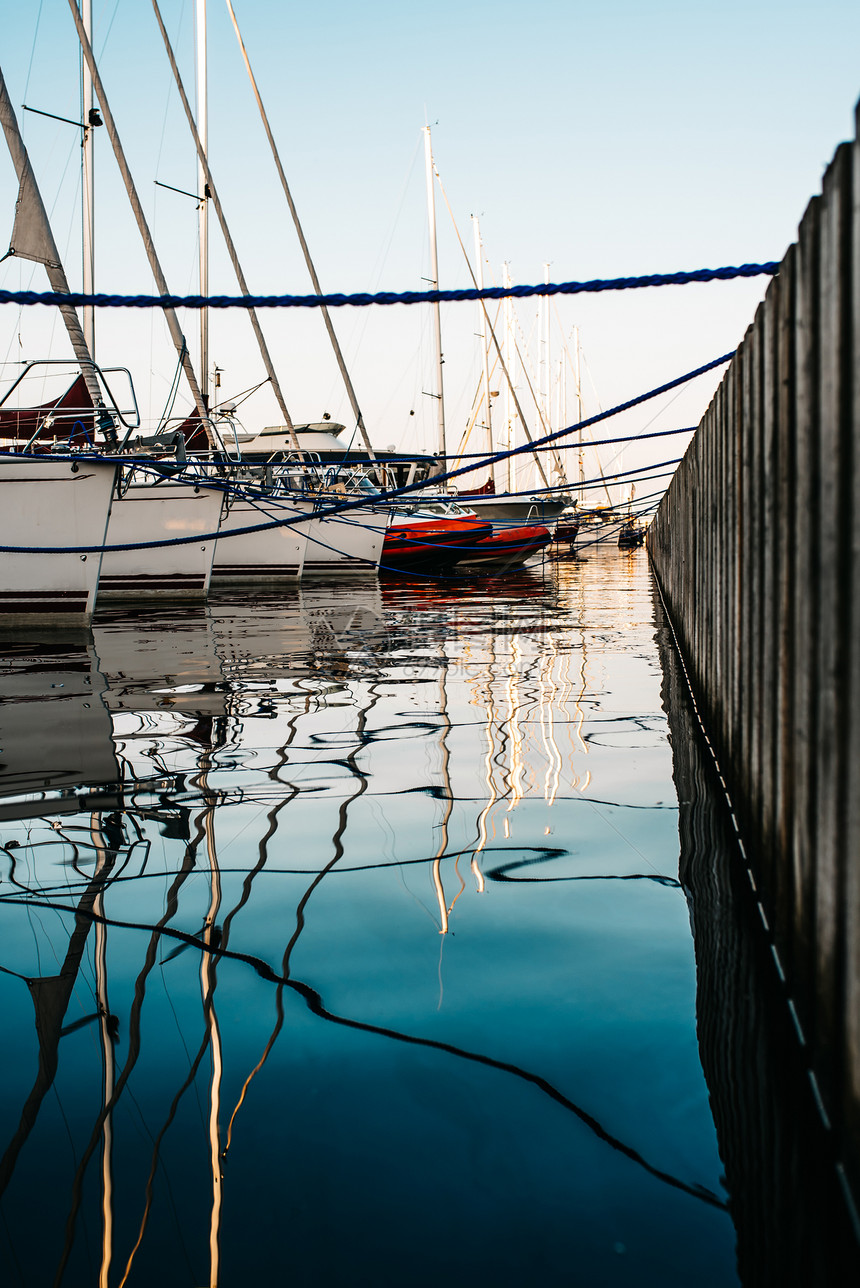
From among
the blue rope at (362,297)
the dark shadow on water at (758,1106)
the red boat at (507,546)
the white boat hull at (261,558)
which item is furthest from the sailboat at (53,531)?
the red boat at (507,546)

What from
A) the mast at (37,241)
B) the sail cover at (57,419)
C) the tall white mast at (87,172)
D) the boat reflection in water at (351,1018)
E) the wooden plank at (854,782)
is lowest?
the boat reflection in water at (351,1018)

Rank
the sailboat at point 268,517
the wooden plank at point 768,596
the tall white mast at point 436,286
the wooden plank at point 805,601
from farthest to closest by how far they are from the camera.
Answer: the tall white mast at point 436,286, the sailboat at point 268,517, the wooden plank at point 768,596, the wooden plank at point 805,601

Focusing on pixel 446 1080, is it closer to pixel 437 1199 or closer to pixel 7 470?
pixel 437 1199

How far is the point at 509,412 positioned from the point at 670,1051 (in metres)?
43.6

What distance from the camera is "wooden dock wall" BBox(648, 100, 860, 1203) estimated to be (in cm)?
188

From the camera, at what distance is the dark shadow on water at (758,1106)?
178 cm

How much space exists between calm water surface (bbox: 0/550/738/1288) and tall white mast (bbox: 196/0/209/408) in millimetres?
16550

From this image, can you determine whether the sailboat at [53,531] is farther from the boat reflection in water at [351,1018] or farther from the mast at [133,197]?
the boat reflection in water at [351,1018]

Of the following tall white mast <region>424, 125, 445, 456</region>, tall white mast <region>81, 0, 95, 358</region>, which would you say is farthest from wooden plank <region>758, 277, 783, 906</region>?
tall white mast <region>424, 125, 445, 456</region>

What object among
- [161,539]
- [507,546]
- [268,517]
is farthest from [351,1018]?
[507,546]

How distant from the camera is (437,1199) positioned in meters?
1.98

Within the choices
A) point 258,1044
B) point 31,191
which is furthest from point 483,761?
point 31,191

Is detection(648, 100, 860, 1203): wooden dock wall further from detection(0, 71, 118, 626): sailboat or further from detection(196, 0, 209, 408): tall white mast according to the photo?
detection(196, 0, 209, 408): tall white mast

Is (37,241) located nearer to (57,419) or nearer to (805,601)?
(57,419)
